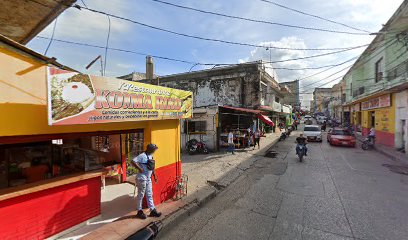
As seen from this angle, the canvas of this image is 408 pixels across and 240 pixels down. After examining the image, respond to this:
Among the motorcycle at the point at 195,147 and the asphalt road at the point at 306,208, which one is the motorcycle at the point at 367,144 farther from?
the motorcycle at the point at 195,147

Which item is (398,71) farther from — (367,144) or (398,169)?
(398,169)

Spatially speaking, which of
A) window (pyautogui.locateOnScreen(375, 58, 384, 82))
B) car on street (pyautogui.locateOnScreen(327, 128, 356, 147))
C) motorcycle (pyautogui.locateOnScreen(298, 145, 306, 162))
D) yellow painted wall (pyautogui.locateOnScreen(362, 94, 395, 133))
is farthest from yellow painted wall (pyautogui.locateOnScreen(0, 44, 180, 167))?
window (pyautogui.locateOnScreen(375, 58, 384, 82))

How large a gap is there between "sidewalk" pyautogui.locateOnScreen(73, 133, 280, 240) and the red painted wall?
1.87ft

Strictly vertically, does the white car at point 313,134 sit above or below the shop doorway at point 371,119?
below

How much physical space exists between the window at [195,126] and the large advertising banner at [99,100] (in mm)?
9266

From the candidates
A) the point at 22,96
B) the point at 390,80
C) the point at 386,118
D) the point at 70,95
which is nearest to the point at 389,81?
the point at 390,80

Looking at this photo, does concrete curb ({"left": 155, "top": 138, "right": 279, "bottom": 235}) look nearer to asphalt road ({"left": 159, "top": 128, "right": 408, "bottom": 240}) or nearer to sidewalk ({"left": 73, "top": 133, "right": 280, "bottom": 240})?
sidewalk ({"left": 73, "top": 133, "right": 280, "bottom": 240})

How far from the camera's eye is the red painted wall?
11.7ft

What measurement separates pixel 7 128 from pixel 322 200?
773 cm

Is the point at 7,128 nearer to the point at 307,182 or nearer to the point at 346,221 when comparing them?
the point at 346,221

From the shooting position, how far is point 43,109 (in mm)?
3625

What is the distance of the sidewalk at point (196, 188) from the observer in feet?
14.8

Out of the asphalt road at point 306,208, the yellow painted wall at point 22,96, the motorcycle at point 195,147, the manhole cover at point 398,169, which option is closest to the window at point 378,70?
the manhole cover at point 398,169

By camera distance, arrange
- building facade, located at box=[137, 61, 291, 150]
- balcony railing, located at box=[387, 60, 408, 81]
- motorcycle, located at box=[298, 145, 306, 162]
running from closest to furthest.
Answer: motorcycle, located at box=[298, 145, 306, 162] → balcony railing, located at box=[387, 60, 408, 81] → building facade, located at box=[137, 61, 291, 150]
